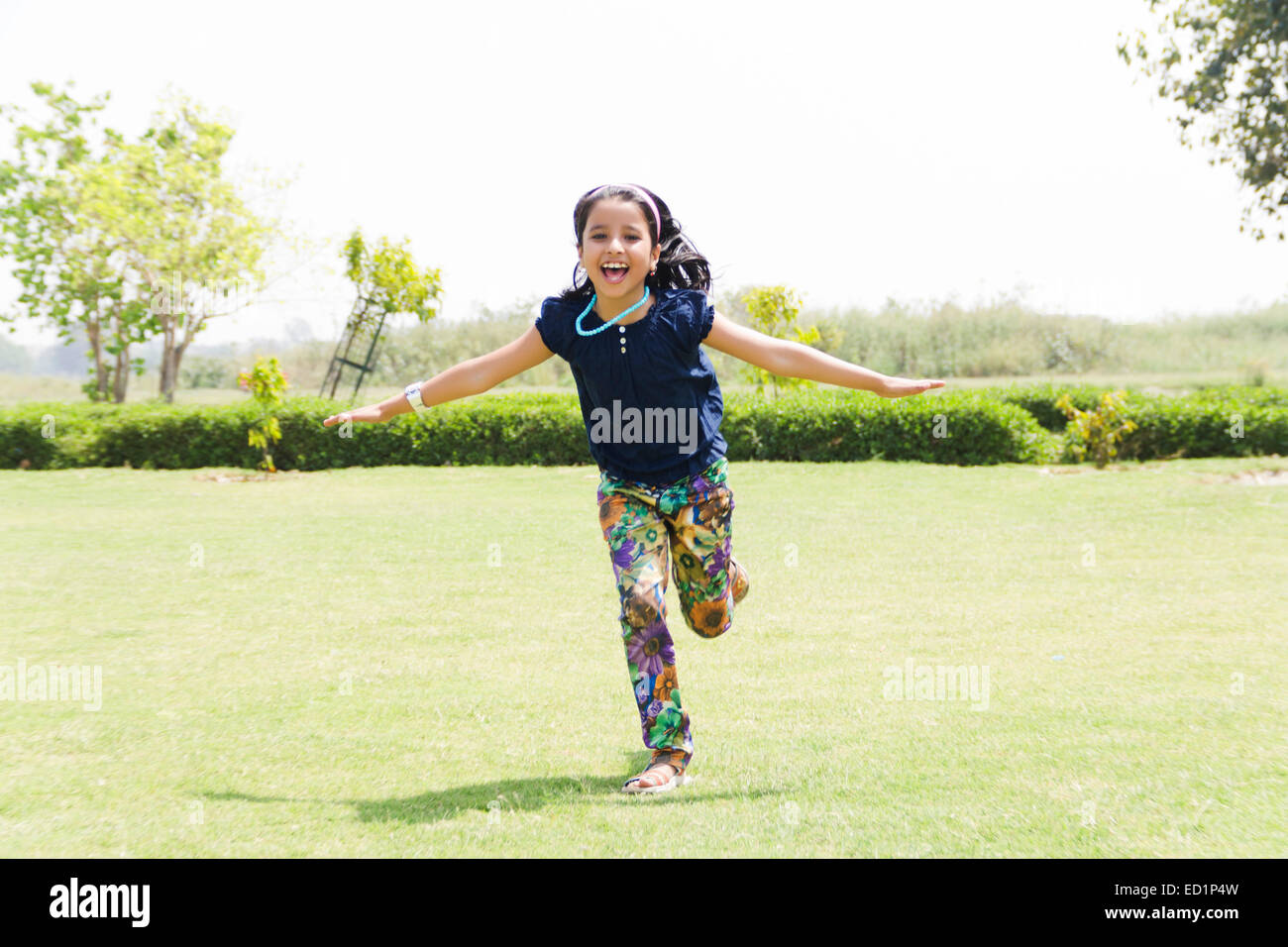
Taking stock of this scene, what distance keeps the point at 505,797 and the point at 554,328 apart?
1678 millimetres

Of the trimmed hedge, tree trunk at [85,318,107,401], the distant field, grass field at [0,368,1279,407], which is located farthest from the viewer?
tree trunk at [85,318,107,401]

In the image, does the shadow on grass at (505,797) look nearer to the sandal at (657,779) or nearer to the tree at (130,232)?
the sandal at (657,779)

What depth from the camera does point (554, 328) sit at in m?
4.17

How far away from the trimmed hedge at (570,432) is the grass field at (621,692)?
4.85m

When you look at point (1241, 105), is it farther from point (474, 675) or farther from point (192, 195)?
point (192, 195)

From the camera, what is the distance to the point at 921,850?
10.8 feet

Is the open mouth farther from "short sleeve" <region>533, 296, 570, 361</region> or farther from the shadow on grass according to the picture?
the shadow on grass

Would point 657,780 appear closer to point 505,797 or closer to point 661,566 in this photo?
point 505,797

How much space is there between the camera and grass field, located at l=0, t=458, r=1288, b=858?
11.9ft

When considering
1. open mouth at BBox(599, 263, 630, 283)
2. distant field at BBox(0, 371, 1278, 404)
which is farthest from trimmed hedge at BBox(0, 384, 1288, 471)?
open mouth at BBox(599, 263, 630, 283)

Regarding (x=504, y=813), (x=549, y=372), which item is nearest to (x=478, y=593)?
(x=504, y=813)

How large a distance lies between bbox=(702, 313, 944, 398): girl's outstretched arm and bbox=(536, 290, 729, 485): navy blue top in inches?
2.9

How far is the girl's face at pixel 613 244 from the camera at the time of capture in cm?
404

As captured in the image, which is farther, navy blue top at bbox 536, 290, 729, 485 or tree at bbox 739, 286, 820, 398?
tree at bbox 739, 286, 820, 398
